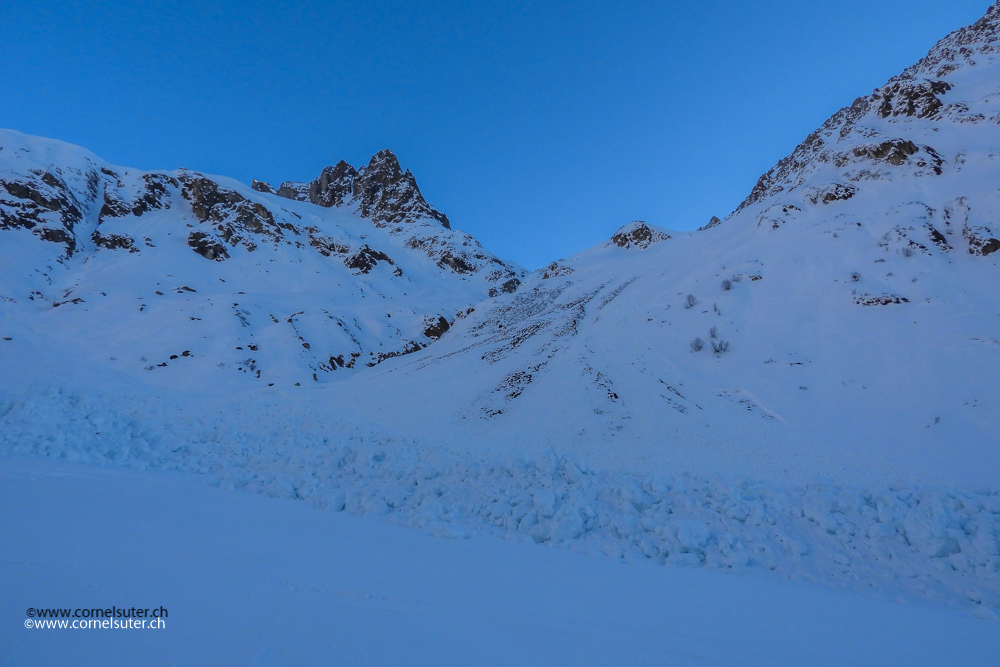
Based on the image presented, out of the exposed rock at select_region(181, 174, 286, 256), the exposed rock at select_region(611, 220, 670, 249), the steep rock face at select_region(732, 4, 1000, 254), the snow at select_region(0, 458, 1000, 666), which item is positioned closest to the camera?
the snow at select_region(0, 458, 1000, 666)

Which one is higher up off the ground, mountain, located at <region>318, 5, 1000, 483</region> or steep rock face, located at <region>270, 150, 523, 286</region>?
steep rock face, located at <region>270, 150, 523, 286</region>

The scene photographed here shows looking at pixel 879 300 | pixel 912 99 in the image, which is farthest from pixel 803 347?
pixel 912 99

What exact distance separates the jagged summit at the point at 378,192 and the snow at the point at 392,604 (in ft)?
226

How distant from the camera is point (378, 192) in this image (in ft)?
255

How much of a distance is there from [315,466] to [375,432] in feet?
9.08

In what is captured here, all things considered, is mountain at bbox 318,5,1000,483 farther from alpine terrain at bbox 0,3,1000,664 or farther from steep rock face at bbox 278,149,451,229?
steep rock face at bbox 278,149,451,229

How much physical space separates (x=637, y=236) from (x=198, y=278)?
49.7m

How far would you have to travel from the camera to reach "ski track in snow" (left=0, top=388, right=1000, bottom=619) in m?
5.31

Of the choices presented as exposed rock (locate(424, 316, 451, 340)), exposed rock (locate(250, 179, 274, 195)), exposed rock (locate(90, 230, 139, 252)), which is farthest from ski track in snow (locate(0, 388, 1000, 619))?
exposed rock (locate(250, 179, 274, 195))

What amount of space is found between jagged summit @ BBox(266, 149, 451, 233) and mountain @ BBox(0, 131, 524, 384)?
14.3m

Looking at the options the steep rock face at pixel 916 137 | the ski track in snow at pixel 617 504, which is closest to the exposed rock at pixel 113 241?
the ski track in snow at pixel 617 504

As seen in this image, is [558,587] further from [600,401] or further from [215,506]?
[600,401]

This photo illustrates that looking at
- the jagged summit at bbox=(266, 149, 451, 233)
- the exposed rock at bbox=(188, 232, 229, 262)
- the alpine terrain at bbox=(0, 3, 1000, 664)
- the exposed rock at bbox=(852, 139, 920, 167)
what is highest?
the jagged summit at bbox=(266, 149, 451, 233)

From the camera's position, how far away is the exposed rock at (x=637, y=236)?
167 feet
